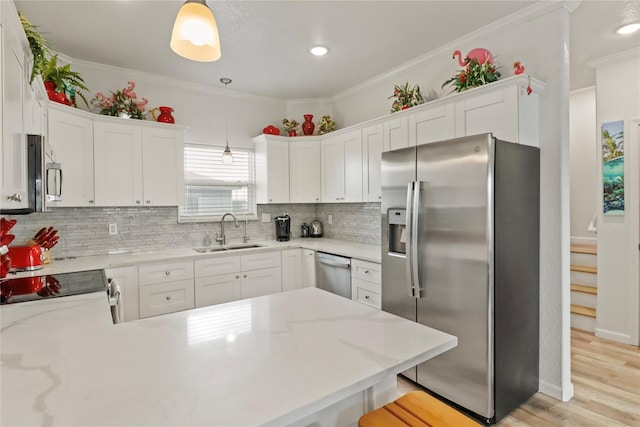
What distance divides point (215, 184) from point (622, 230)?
14.7ft

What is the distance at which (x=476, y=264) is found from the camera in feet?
7.00

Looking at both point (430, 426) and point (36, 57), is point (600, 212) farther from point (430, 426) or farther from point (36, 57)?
point (36, 57)

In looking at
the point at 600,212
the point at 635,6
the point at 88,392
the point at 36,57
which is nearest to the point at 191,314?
the point at 88,392

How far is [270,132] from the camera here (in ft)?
14.2

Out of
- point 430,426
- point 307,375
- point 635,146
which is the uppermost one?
point 635,146

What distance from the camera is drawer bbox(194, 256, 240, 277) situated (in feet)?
11.3

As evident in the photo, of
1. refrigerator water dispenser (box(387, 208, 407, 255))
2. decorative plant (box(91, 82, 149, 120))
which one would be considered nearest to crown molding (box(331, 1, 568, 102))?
refrigerator water dispenser (box(387, 208, 407, 255))

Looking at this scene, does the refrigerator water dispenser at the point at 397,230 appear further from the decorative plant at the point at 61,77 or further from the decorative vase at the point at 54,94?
the decorative vase at the point at 54,94

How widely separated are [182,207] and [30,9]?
2125 millimetres

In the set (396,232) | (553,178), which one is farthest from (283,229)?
(553,178)

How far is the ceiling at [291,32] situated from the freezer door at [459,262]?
1.14 meters

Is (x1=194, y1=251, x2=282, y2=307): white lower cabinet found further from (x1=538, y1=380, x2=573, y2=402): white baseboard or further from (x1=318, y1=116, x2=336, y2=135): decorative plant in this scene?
(x1=538, y1=380, x2=573, y2=402): white baseboard

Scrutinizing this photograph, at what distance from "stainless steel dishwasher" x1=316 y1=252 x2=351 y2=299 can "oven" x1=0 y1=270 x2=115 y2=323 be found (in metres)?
2.01

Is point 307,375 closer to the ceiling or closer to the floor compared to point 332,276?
closer to the ceiling
